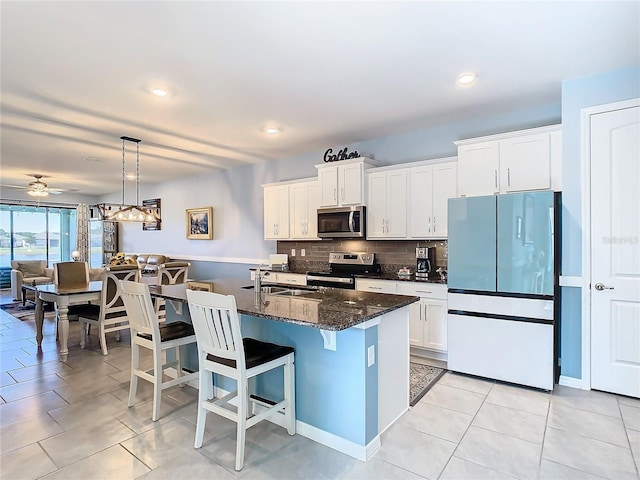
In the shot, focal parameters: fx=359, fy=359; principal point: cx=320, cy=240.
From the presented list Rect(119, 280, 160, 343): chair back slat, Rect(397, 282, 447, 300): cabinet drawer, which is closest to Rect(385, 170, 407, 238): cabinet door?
Rect(397, 282, 447, 300): cabinet drawer

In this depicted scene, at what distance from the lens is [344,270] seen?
5.02 m

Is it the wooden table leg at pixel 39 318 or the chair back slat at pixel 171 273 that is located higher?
the chair back slat at pixel 171 273

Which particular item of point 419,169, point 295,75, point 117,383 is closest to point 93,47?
point 295,75

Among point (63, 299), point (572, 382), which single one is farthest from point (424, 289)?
point (63, 299)

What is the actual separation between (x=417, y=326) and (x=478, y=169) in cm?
178

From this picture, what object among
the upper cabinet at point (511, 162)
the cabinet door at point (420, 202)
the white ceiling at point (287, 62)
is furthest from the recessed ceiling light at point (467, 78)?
the cabinet door at point (420, 202)

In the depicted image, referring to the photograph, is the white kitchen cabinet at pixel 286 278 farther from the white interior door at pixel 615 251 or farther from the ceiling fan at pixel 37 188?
the ceiling fan at pixel 37 188

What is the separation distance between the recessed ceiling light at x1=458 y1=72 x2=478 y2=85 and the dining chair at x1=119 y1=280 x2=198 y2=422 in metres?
3.00

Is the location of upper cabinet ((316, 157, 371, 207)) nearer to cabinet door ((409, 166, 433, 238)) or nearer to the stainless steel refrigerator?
cabinet door ((409, 166, 433, 238))

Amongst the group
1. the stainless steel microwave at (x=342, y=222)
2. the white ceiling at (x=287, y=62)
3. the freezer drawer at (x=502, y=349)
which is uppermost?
the white ceiling at (x=287, y=62)

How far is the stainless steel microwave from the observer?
15.1ft

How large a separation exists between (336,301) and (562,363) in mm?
2267

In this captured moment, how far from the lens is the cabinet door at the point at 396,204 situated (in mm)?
4344

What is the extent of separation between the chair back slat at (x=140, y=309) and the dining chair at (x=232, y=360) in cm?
54
